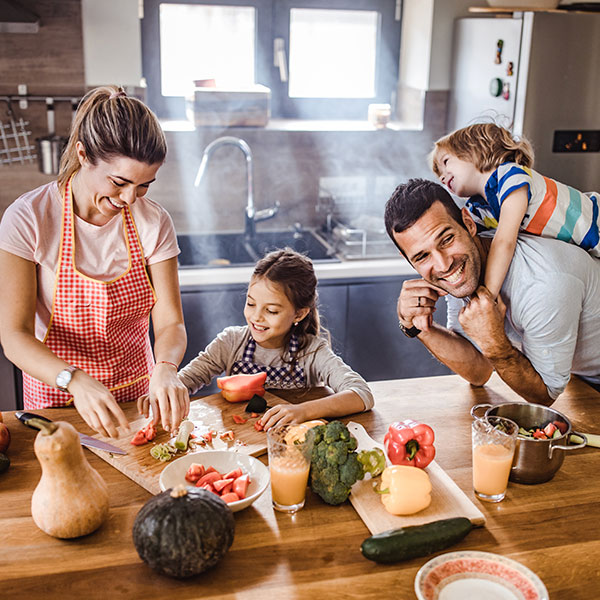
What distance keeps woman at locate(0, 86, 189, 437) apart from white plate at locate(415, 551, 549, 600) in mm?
638

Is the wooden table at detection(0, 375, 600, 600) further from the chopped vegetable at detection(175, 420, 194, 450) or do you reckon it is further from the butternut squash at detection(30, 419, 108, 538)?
the chopped vegetable at detection(175, 420, 194, 450)

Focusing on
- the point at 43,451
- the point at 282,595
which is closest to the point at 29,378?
the point at 43,451

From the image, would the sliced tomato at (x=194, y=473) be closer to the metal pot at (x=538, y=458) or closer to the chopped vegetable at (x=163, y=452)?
the chopped vegetable at (x=163, y=452)

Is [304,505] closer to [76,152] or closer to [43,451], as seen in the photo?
[43,451]

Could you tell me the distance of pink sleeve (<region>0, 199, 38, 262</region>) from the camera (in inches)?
69.8

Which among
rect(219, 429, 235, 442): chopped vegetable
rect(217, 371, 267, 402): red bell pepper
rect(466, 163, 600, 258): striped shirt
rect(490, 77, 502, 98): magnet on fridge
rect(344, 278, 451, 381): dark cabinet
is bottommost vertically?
rect(344, 278, 451, 381): dark cabinet

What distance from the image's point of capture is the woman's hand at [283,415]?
167cm

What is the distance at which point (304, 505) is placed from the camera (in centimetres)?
142

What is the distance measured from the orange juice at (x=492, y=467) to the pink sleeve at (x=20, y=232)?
1134 millimetres

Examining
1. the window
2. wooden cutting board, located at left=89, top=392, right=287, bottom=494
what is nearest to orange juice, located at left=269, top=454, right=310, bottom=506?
wooden cutting board, located at left=89, top=392, right=287, bottom=494

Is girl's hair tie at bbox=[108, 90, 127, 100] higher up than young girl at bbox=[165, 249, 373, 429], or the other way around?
girl's hair tie at bbox=[108, 90, 127, 100]

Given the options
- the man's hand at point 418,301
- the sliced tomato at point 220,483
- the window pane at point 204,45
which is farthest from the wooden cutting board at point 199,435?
the window pane at point 204,45

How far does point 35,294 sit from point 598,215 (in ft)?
4.97

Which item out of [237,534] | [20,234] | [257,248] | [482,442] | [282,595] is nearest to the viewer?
[282,595]
